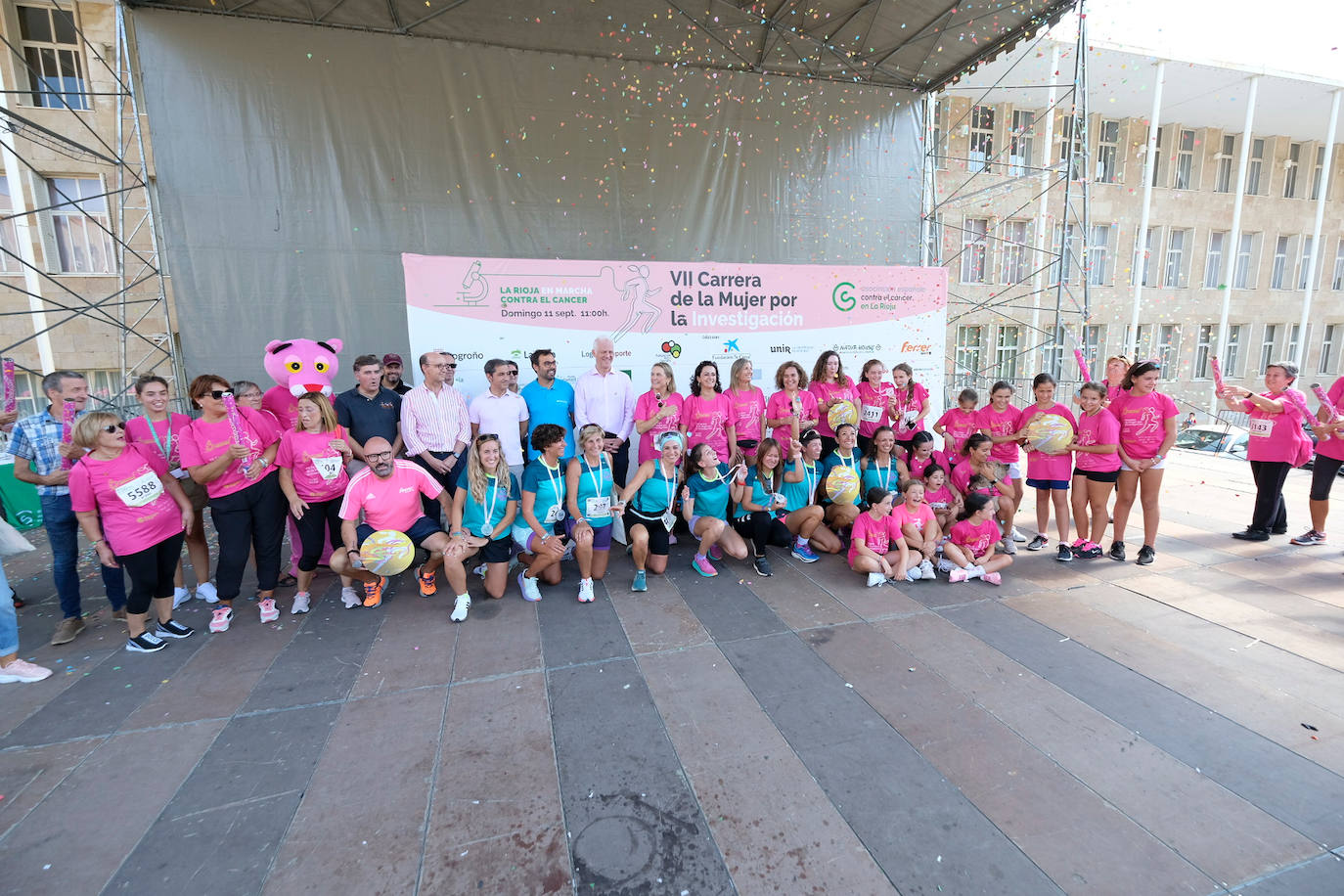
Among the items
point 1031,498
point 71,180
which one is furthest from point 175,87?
point 1031,498

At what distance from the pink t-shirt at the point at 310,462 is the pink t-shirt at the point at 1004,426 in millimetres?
5037

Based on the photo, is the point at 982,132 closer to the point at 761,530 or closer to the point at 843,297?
the point at 843,297

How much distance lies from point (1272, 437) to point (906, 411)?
2.96 metres

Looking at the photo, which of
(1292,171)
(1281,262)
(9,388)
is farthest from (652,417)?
(1292,171)

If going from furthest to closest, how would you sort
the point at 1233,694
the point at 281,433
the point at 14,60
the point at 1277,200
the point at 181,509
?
the point at 1277,200 < the point at 14,60 < the point at 281,433 < the point at 181,509 < the point at 1233,694

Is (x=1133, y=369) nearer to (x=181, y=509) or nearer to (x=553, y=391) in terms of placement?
(x=553, y=391)

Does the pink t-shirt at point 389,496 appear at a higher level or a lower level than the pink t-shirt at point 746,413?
lower

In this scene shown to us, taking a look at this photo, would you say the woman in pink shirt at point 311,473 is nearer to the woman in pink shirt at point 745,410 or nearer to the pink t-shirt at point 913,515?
the woman in pink shirt at point 745,410

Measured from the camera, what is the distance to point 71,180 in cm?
1010

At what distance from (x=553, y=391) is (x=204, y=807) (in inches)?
129

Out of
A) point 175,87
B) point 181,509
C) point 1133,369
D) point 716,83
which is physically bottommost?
point 181,509

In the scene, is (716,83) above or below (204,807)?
above

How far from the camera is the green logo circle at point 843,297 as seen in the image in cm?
620

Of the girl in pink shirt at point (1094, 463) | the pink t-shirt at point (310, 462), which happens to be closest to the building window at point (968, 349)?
the girl in pink shirt at point (1094, 463)
